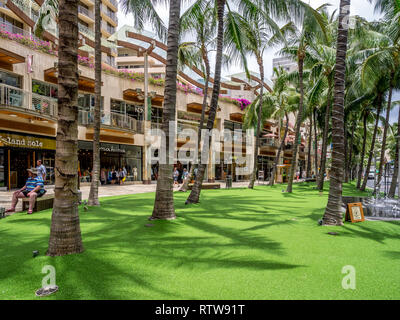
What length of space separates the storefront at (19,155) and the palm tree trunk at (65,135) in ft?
54.5

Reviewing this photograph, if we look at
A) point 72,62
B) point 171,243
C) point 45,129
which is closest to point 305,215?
point 171,243

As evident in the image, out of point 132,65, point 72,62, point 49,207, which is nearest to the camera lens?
point 72,62

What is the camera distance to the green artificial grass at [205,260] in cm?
358

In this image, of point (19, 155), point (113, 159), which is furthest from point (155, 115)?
point (19, 155)

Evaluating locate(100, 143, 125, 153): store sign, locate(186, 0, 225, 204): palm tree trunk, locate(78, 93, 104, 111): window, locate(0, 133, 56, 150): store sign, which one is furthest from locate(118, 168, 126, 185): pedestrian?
locate(186, 0, 225, 204): palm tree trunk

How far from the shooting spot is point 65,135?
15.5ft

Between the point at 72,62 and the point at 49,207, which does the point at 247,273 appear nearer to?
the point at 72,62

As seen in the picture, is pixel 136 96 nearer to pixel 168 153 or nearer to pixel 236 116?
pixel 236 116

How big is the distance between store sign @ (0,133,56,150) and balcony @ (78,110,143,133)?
3.16m

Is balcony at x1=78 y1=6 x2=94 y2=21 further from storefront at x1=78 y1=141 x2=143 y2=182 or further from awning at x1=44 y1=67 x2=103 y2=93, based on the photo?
storefront at x1=78 y1=141 x2=143 y2=182

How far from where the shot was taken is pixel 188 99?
32094 mm

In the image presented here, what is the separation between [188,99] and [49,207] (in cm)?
2378

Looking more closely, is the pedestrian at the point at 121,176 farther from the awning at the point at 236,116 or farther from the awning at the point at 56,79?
the awning at the point at 236,116

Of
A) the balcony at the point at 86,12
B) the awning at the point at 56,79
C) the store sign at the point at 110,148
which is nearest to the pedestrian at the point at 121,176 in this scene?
the store sign at the point at 110,148
